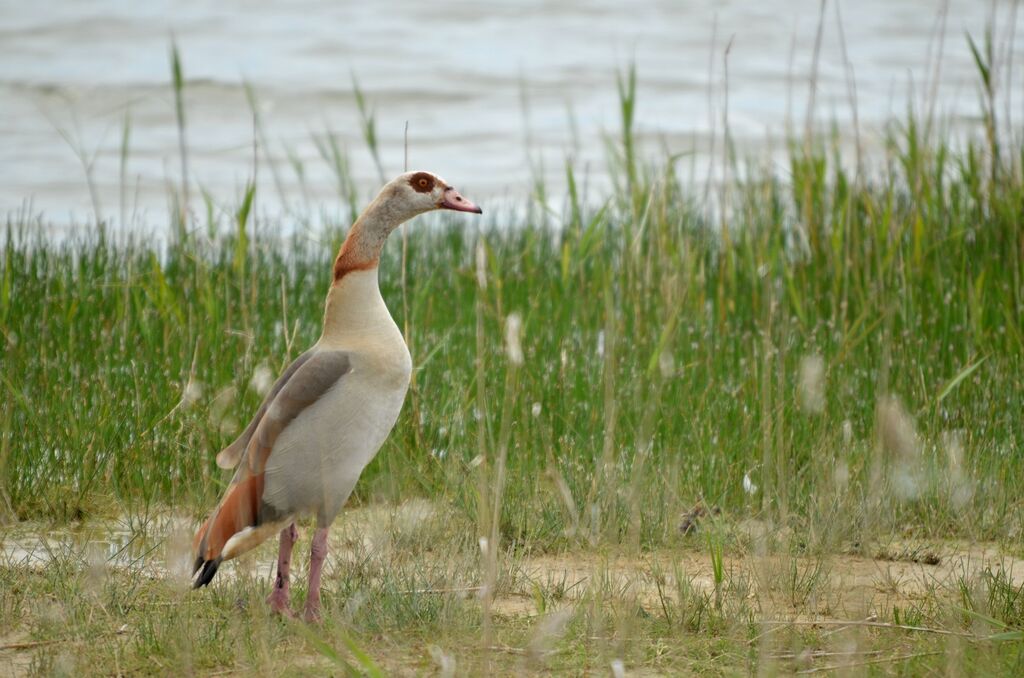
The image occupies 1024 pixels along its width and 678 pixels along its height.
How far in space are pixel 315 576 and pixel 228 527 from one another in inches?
10.9

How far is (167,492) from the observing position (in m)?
5.04

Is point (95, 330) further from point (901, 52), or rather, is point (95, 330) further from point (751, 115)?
point (901, 52)

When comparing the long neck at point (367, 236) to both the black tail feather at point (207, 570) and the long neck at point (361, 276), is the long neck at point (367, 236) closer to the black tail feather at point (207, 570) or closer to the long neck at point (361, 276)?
the long neck at point (361, 276)

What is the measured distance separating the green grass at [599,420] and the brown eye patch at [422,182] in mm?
336

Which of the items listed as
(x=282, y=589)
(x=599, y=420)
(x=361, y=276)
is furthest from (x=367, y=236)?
(x=599, y=420)

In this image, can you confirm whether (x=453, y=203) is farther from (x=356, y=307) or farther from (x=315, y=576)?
(x=315, y=576)

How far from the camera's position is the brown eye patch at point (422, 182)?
151 inches

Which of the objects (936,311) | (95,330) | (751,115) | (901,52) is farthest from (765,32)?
(95,330)

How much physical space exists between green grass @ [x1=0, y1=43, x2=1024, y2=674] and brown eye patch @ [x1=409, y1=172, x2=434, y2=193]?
1.10 feet

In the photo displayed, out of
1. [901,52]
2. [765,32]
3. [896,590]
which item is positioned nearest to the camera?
[896,590]

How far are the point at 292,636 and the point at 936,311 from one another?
14.9 feet

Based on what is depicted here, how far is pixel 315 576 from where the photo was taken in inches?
146

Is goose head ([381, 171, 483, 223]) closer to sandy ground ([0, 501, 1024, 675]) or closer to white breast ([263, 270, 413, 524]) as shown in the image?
white breast ([263, 270, 413, 524])

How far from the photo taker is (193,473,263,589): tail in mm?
3621
